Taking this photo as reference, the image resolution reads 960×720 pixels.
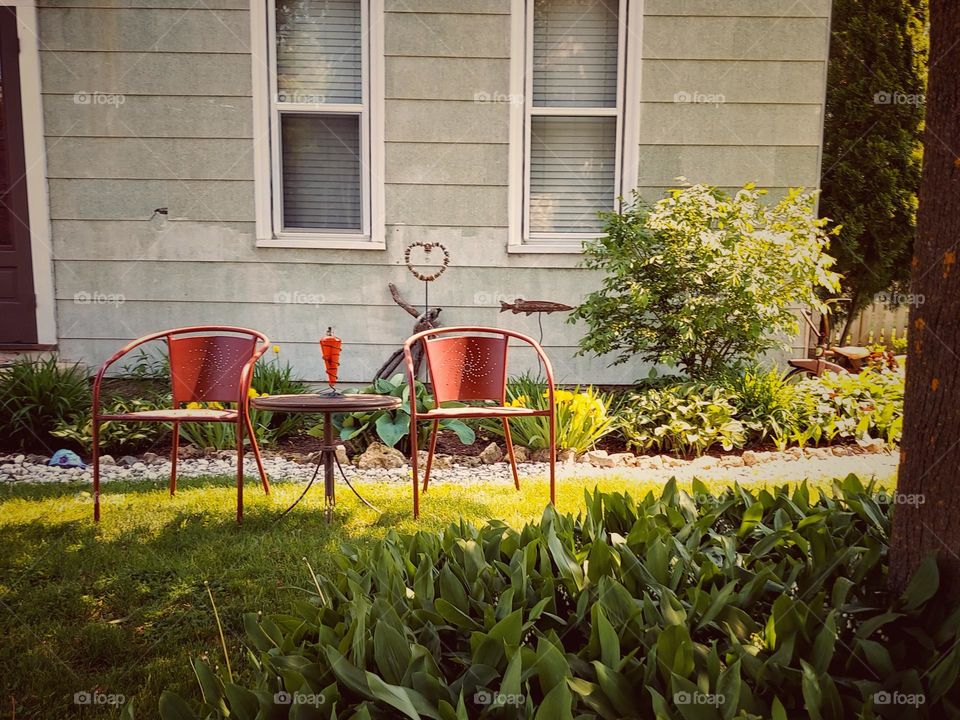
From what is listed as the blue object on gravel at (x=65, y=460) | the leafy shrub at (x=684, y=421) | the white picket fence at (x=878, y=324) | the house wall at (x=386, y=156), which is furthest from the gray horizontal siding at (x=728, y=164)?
the white picket fence at (x=878, y=324)

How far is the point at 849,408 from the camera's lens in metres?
4.89

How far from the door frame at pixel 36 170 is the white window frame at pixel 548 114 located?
370 centimetres

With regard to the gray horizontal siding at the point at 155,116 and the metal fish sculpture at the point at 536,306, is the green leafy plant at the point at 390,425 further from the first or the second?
the gray horizontal siding at the point at 155,116

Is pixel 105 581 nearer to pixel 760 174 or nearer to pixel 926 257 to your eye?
pixel 926 257

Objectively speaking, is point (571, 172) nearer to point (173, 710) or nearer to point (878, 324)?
point (173, 710)

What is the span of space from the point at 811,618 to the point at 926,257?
0.76 metres

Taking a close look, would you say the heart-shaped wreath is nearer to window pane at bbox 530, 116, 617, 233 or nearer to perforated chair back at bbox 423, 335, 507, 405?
window pane at bbox 530, 116, 617, 233

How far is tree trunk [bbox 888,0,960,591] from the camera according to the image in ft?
4.54

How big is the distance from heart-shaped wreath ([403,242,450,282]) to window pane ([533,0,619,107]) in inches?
55.6

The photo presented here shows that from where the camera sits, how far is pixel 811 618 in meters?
1.33

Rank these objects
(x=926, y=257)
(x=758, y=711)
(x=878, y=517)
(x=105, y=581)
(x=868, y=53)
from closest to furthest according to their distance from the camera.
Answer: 1. (x=758, y=711)
2. (x=926, y=257)
3. (x=878, y=517)
4. (x=105, y=581)
5. (x=868, y=53)

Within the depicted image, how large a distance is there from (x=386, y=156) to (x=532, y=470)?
2.83 metres

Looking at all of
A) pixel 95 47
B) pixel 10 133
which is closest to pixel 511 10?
pixel 95 47

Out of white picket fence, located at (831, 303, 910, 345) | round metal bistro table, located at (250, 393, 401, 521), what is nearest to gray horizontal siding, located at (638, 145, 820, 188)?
round metal bistro table, located at (250, 393, 401, 521)
